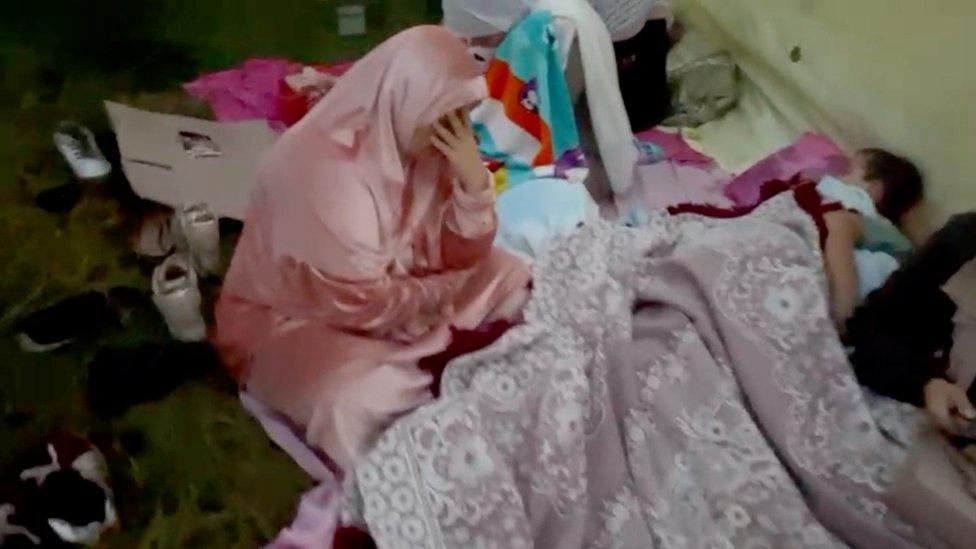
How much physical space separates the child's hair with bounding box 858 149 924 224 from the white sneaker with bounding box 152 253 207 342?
3.89 feet

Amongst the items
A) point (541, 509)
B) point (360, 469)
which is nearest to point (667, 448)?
point (541, 509)

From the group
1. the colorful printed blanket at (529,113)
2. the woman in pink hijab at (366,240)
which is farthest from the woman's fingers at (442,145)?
the colorful printed blanket at (529,113)

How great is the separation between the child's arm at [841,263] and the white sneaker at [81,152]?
1.50 metres

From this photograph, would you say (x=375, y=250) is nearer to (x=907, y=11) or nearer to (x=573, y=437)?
(x=573, y=437)

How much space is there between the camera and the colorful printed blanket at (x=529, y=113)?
2.15m

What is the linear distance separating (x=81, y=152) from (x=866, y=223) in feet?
5.29

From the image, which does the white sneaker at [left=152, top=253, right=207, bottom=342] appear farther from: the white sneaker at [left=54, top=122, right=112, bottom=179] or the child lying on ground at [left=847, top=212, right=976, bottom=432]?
the child lying on ground at [left=847, top=212, right=976, bottom=432]

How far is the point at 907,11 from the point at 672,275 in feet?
2.36

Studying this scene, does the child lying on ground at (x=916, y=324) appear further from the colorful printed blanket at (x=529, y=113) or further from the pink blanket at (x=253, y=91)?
the pink blanket at (x=253, y=91)

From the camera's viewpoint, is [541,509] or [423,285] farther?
[423,285]

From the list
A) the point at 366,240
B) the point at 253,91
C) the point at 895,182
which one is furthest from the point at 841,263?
the point at 253,91

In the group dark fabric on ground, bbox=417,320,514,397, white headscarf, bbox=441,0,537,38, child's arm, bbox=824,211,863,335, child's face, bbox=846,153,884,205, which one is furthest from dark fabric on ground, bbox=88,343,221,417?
child's face, bbox=846,153,884,205

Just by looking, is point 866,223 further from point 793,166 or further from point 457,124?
point 457,124

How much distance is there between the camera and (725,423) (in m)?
1.47
